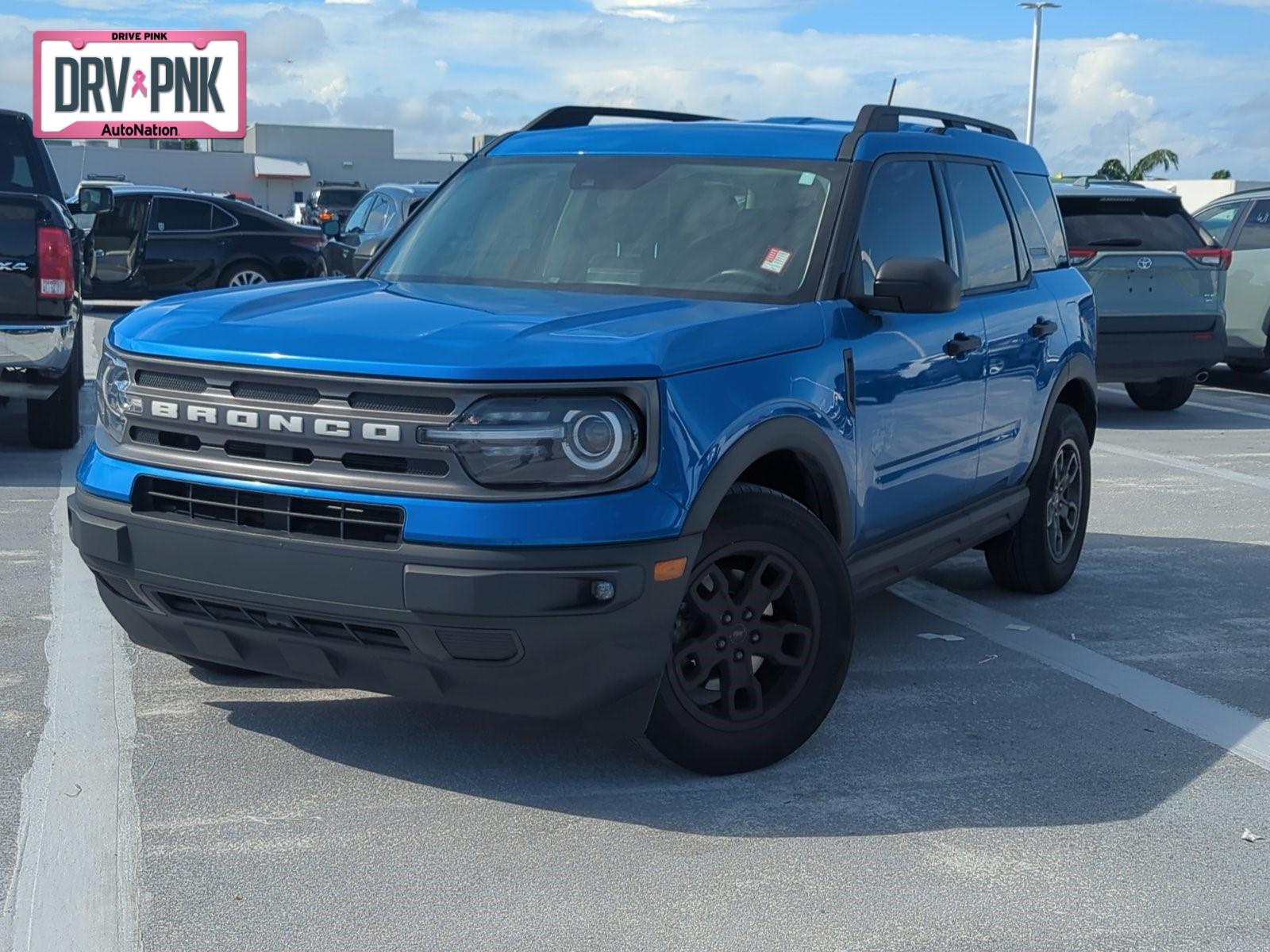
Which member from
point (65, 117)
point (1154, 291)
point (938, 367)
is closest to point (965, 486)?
point (938, 367)

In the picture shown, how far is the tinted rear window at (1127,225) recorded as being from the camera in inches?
500

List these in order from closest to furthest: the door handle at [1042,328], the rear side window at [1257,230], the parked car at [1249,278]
A: 1. the door handle at [1042,328]
2. the parked car at [1249,278]
3. the rear side window at [1257,230]

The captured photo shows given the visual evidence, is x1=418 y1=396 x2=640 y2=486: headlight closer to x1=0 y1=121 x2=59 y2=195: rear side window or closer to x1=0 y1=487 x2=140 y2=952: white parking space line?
x1=0 y1=487 x2=140 y2=952: white parking space line

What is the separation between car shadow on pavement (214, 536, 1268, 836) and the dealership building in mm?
57968

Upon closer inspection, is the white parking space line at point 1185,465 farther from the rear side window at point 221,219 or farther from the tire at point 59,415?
the rear side window at point 221,219

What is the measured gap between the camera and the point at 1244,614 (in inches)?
264

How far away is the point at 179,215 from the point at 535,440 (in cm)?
1721

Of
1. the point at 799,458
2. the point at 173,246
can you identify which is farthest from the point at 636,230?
the point at 173,246

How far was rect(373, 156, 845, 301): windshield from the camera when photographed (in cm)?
500

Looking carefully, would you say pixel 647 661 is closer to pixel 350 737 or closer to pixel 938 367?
pixel 350 737

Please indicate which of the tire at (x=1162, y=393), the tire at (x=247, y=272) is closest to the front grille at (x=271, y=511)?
the tire at (x=1162, y=393)

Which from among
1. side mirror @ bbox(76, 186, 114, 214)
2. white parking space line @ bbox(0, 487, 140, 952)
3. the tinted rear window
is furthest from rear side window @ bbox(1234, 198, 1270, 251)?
white parking space line @ bbox(0, 487, 140, 952)

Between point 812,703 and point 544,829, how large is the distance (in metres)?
0.91

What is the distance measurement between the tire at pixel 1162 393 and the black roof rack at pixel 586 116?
851cm
